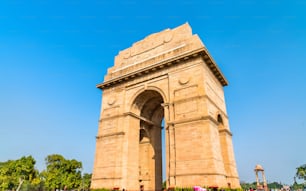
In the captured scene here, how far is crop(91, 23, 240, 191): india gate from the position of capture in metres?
15.4

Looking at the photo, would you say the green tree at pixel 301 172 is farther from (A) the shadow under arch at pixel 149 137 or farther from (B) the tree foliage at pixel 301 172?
(A) the shadow under arch at pixel 149 137

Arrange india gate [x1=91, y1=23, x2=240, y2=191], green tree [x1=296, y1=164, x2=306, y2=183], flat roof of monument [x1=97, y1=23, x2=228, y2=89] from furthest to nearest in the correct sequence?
1. green tree [x1=296, y1=164, x2=306, y2=183]
2. flat roof of monument [x1=97, y1=23, x2=228, y2=89]
3. india gate [x1=91, y1=23, x2=240, y2=191]

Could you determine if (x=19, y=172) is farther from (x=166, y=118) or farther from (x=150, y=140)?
(x=166, y=118)

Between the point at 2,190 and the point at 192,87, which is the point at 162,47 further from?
the point at 2,190

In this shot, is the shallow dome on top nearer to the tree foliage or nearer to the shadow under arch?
the shadow under arch

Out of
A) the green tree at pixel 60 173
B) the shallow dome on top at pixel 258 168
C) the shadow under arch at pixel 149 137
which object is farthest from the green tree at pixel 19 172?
the shallow dome on top at pixel 258 168

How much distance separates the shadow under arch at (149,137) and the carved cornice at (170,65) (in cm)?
214

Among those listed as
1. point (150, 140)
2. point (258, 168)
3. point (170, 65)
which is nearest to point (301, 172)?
point (258, 168)

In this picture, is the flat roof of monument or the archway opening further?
the archway opening

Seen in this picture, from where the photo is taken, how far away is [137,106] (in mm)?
21703

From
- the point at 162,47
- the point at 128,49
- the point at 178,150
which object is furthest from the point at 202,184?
the point at 128,49

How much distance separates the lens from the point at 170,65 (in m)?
19.1

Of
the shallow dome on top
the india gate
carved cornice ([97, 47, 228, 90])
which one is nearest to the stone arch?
the india gate

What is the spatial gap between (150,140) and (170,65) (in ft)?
31.3
